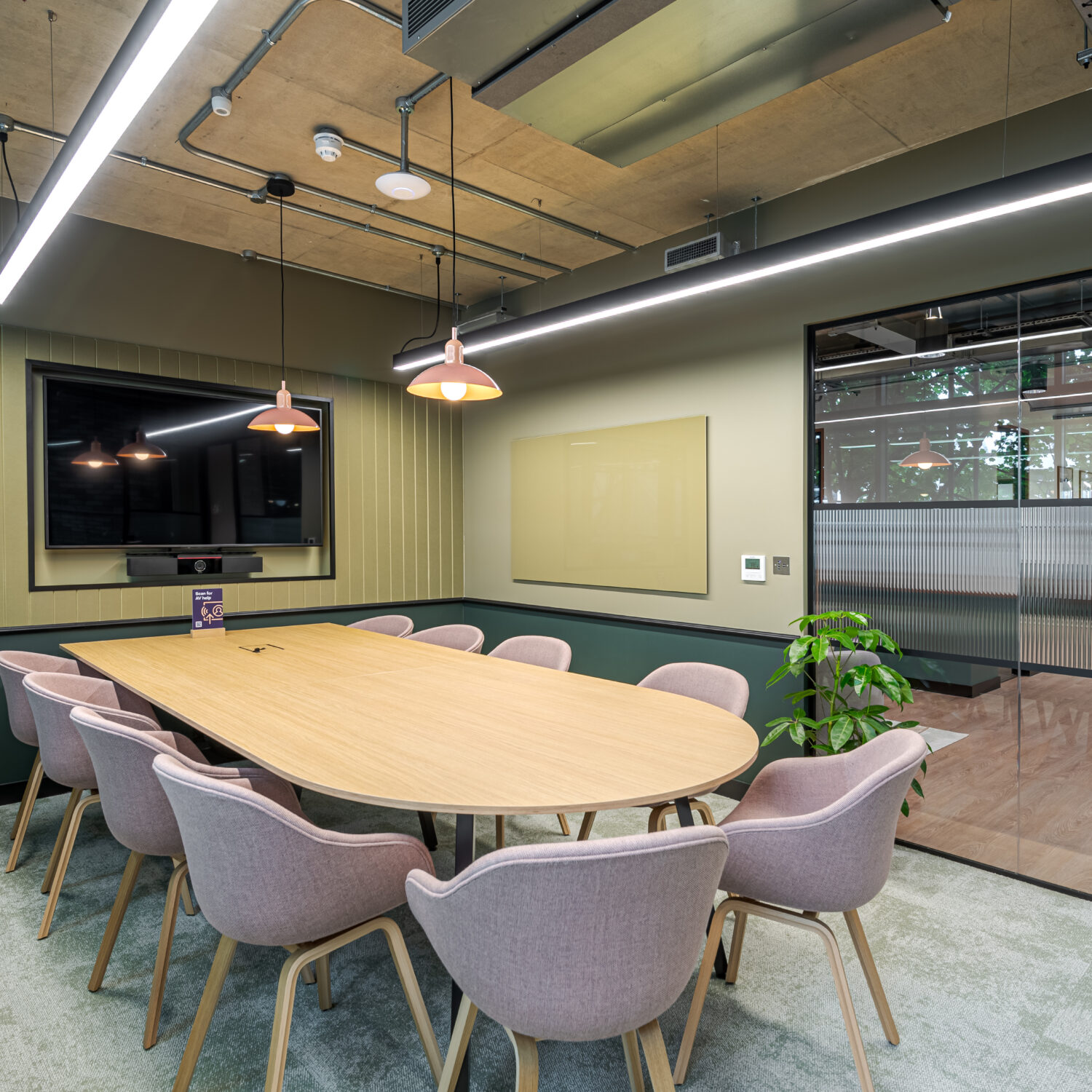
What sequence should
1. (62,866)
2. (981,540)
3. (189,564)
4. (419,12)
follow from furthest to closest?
1. (189,564)
2. (981,540)
3. (62,866)
4. (419,12)

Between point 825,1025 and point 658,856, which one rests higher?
point 658,856

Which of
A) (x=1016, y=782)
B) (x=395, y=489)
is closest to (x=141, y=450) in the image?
(x=395, y=489)

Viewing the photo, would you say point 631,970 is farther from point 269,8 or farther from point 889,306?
point 889,306

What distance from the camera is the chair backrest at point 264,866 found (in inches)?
62.3

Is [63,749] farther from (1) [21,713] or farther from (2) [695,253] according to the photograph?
(2) [695,253]

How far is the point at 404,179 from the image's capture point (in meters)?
3.09

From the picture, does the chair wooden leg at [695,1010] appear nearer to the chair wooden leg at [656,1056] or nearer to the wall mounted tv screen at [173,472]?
the chair wooden leg at [656,1056]

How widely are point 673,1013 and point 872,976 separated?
61 centimetres

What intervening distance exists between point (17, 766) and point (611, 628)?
364cm

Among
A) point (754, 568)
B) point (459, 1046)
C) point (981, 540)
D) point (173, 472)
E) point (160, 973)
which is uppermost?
point (173, 472)

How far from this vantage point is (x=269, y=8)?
251 centimetres

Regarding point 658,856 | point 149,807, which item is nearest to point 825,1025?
point 658,856

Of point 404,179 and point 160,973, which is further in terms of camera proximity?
point 404,179

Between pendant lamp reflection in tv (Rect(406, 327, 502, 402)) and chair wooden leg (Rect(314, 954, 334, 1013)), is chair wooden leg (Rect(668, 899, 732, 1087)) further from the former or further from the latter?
pendant lamp reflection in tv (Rect(406, 327, 502, 402))
